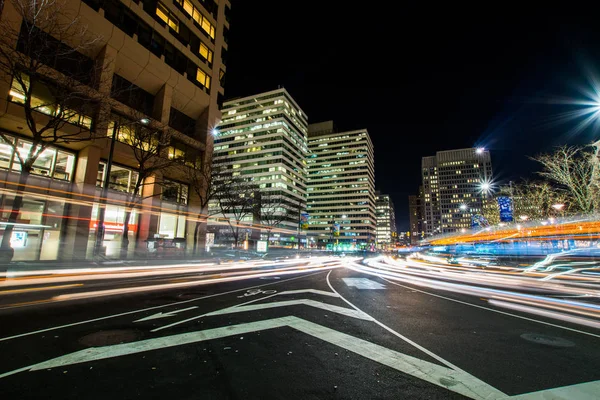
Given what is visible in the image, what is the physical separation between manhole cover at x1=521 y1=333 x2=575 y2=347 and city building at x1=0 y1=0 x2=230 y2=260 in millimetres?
21016

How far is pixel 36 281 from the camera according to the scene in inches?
419

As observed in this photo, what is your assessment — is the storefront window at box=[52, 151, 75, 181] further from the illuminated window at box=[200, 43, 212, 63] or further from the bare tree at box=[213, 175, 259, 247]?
the illuminated window at box=[200, 43, 212, 63]

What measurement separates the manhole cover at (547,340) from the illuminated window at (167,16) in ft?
124

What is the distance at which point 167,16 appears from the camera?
1142 inches

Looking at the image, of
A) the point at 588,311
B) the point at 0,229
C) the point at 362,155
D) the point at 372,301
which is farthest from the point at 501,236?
the point at 362,155

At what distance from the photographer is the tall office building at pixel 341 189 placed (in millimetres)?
153375

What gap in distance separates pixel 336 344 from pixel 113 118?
25179mm

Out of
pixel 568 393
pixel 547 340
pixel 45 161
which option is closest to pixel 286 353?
pixel 568 393

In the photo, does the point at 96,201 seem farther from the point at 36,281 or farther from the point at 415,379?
the point at 415,379

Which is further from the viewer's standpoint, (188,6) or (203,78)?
(203,78)

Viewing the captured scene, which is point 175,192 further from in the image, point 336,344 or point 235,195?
point 336,344

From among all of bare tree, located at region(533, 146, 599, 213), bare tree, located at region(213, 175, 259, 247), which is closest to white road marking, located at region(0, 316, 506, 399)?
bare tree, located at region(213, 175, 259, 247)

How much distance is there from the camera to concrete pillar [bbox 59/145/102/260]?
814 inches

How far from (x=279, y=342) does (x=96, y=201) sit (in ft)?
Answer: 83.3
